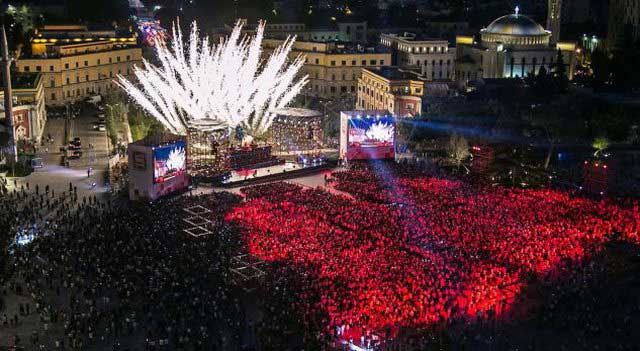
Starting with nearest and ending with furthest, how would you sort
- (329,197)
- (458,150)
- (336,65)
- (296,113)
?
(329,197)
(458,150)
(296,113)
(336,65)

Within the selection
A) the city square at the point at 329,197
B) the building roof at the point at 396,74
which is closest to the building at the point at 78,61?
the city square at the point at 329,197

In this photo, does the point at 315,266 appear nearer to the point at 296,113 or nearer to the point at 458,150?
the point at 458,150

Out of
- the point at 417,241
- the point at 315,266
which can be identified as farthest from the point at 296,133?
the point at 315,266

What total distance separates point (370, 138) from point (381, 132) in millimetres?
876

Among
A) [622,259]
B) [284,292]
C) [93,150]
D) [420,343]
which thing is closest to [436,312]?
[420,343]

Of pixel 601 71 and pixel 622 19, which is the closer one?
pixel 601 71

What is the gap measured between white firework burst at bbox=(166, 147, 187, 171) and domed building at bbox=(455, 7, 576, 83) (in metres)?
39.5

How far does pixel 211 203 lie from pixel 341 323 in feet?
53.4

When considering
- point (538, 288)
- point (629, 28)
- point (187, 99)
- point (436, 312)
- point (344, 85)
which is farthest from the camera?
point (344, 85)

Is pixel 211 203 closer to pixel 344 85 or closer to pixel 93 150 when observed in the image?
pixel 93 150

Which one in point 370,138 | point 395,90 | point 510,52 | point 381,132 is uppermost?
point 510,52

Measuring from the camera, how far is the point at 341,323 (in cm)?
2962

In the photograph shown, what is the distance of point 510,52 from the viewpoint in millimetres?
78312

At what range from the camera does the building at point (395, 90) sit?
222 feet
